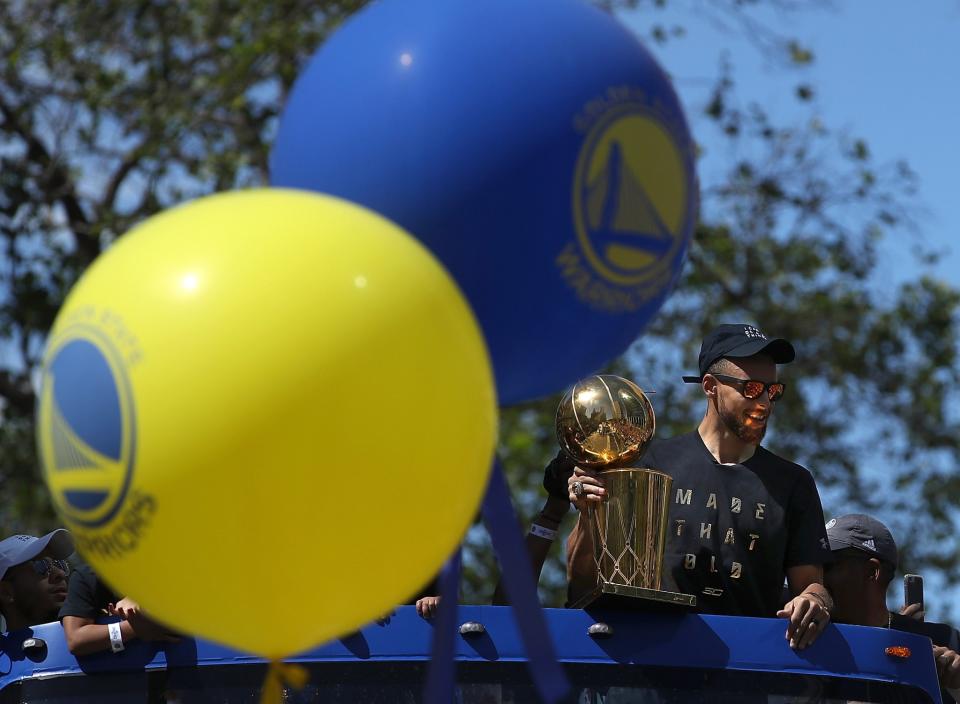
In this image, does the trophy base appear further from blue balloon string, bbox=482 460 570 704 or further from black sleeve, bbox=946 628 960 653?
black sleeve, bbox=946 628 960 653

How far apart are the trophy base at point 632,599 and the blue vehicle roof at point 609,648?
20mm

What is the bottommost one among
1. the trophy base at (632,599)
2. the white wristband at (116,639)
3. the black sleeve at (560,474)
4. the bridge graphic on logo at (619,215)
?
the white wristband at (116,639)

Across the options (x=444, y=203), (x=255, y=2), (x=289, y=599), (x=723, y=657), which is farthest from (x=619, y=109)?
(x=255, y=2)

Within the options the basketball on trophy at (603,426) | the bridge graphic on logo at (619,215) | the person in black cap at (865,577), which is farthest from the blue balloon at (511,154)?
the person in black cap at (865,577)

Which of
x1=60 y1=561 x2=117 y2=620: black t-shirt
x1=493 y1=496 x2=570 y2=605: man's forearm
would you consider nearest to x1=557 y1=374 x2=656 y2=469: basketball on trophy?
x1=493 y1=496 x2=570 y2=605: man's forearm

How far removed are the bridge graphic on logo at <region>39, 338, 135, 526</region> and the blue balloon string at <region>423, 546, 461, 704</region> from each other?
77 cm

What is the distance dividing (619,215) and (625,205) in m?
0.02

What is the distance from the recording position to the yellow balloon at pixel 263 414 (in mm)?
2551

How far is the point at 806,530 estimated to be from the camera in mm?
4715

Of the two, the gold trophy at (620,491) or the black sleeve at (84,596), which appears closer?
the gold trophy at (620,491)

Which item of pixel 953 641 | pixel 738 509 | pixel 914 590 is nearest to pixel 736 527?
pixel 738 509

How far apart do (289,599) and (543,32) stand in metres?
1.20

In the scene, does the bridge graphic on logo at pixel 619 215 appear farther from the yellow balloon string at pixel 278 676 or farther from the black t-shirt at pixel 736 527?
the black t-shirt at pixel 736 527

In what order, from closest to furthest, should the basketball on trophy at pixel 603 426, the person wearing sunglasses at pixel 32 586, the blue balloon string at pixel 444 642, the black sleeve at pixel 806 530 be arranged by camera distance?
the blue balloon string at pixel 444 642 < the basketball on trophy at pixel 603 426 < the black sleeve at pixel 806 530 < the person wearing sunglasses at pixel 32 586
